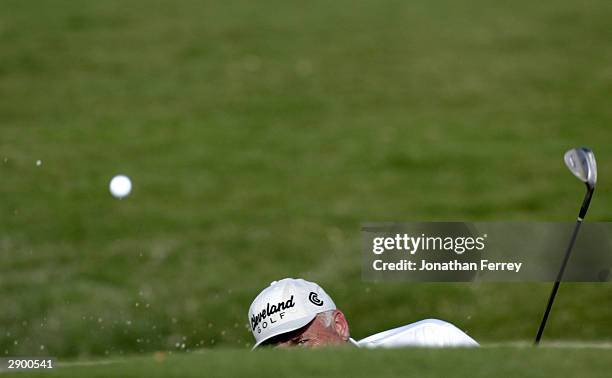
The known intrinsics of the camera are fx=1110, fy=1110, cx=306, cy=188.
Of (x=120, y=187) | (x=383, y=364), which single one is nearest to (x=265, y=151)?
(x=120, y=187)

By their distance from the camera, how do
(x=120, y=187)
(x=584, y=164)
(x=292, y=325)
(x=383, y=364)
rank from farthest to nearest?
1. (x=120, y=187)
2. (x=584, y=164)
3. (x=292, y=325)
4. (x=383, y=364)

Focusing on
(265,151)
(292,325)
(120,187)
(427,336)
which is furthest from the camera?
(265,151)

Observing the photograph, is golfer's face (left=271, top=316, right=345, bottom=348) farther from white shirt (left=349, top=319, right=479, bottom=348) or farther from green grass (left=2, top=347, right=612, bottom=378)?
green grass (left=2, top=347, right=612, bottom=378)

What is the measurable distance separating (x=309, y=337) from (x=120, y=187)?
32.8 feet

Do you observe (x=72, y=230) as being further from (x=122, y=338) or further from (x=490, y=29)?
(x=490, y=29)

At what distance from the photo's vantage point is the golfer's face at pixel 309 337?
20.1 ft

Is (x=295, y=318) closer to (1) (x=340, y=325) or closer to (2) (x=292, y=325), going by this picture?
(2) (x=292, y=325)

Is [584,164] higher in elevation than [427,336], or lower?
higher

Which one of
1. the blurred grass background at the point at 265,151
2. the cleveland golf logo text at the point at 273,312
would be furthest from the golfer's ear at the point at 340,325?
the blurred grass background at the point at 265,151

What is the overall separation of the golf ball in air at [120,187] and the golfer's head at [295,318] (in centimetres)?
984

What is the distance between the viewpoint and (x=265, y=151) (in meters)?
17.9

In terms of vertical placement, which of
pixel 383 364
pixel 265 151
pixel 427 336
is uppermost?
pixel 265 151

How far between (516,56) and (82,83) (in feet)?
27.5

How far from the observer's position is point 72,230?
14.8 metres
